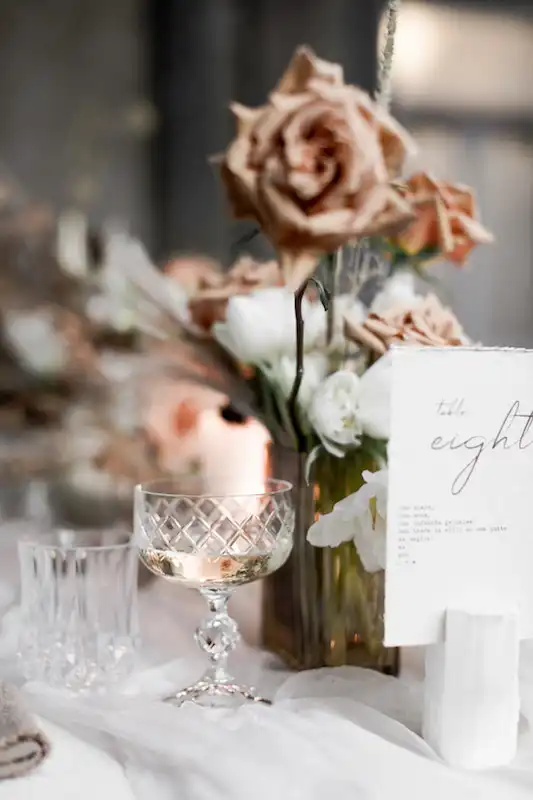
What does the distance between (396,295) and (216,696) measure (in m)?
0.29

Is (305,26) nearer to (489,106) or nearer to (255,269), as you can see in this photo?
(489,106)

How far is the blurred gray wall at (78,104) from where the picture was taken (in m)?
1.12

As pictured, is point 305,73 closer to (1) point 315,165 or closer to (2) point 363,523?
(1) point 315,165

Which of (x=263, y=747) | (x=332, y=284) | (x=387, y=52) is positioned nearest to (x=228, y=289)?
(x=332, y=284)

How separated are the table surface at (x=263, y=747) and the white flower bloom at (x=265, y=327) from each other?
0.68 feet

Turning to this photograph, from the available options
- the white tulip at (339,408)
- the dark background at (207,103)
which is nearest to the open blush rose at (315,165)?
the white tulip at (339,408)

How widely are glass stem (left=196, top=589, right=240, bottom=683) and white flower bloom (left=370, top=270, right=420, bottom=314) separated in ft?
0.70

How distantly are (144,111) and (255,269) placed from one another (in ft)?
1.86

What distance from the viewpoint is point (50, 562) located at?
58 centimetres

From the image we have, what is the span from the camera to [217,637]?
0.57 m

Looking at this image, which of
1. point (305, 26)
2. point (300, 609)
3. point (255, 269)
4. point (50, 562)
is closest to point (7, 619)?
point (50, 562)

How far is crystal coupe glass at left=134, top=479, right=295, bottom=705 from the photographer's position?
0.54 metres

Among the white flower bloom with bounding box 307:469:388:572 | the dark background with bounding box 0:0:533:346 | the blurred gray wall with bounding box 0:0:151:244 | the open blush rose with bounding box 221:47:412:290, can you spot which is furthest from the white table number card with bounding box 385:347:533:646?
the blurred gray wall with bounding box 0:0:151:244

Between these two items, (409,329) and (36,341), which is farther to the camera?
(36,341)
